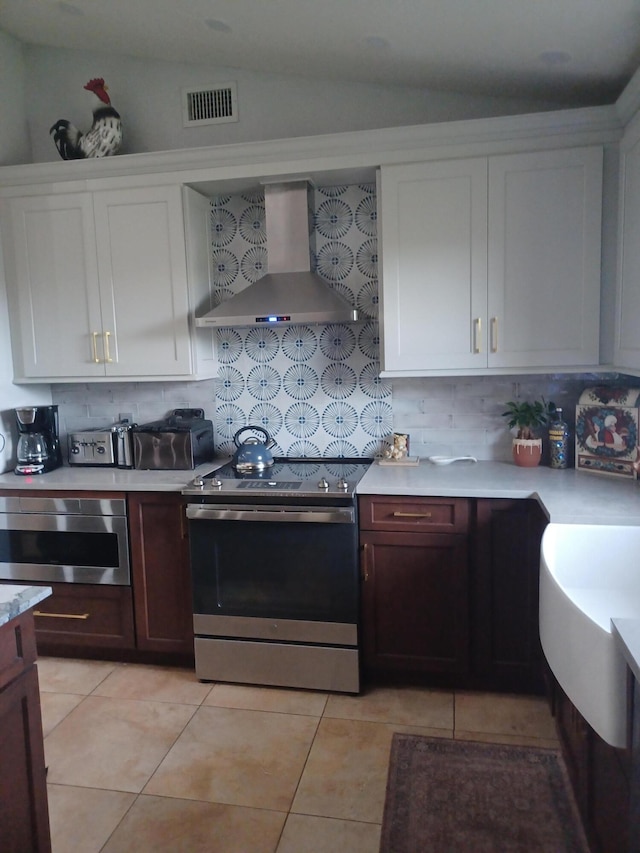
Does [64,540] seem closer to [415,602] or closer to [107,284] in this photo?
[107,284]

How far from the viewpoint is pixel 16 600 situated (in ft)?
4.86

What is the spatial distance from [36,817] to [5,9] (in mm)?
3266

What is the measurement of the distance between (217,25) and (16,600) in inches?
94.3

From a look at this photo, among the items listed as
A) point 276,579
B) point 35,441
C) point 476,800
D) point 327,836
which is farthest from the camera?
point 35,441

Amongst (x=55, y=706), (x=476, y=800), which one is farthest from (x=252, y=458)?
(x=476, y=800)

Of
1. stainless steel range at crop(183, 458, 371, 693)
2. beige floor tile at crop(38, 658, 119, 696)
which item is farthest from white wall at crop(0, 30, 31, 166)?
beige floor tile at crop(38, 658, 119, 696)

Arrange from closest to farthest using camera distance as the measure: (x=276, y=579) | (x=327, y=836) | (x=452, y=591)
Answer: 1. (x=327, y=836)
2. (x=452, y=591)
3. (x=276, y=579)

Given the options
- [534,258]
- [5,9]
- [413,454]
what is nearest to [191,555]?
[413,454]

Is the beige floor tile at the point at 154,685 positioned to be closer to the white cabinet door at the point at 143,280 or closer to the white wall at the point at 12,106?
the white cabinet door at the point at 143,280

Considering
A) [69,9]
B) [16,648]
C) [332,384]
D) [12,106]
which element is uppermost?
[69,9]

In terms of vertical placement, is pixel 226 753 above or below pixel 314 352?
below

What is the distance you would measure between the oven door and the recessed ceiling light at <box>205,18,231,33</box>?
6.60 feet

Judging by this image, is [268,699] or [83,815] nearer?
[83,815]

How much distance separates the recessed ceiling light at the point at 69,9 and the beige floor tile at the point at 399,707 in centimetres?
315
